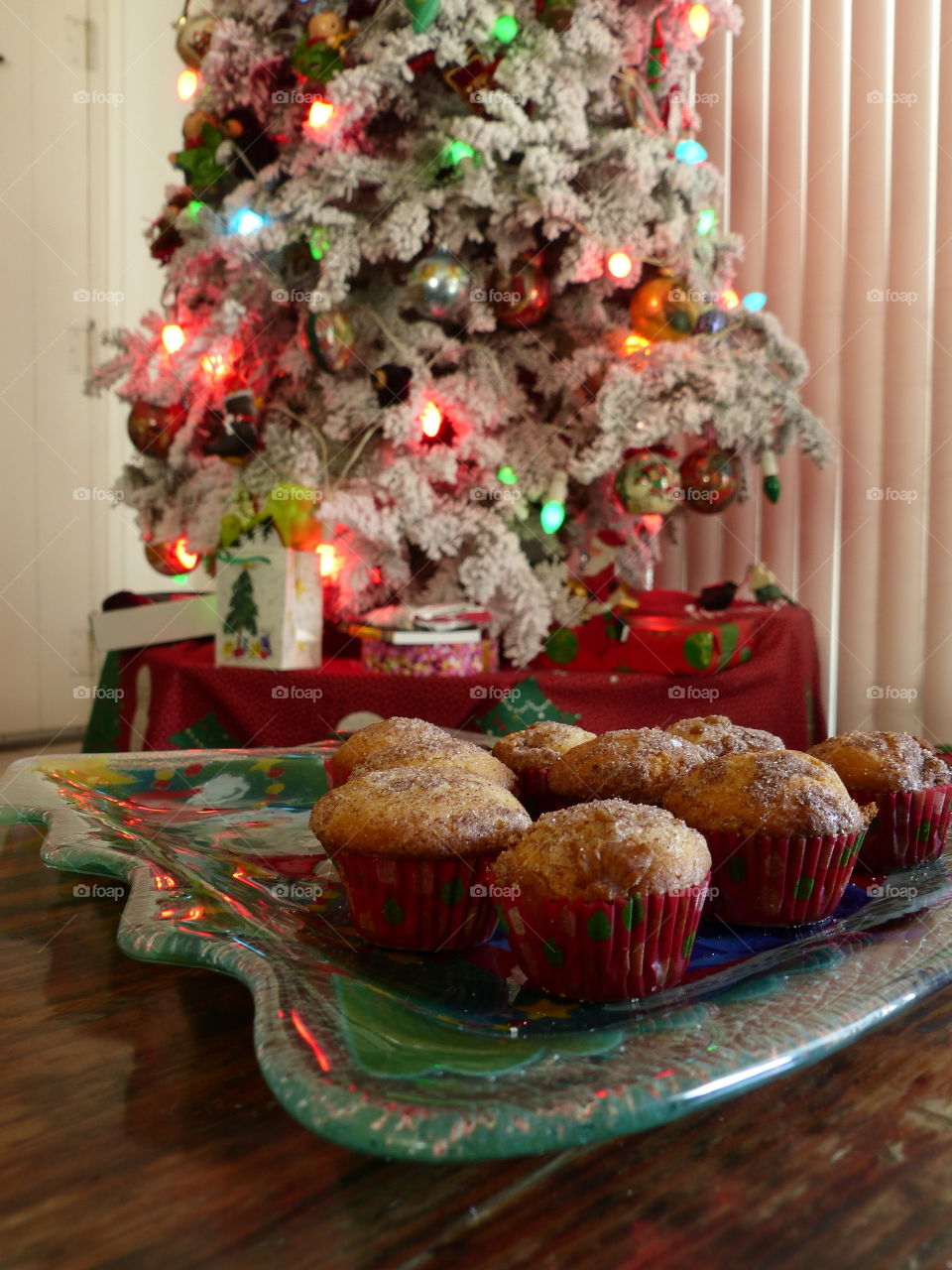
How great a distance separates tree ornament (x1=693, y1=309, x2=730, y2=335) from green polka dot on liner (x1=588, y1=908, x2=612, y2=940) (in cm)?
194

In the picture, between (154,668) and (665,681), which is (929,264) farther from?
(154,668)

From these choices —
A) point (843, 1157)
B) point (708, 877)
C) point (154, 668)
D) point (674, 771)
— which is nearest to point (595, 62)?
point (154, 668)

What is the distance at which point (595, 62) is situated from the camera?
7.18 feet

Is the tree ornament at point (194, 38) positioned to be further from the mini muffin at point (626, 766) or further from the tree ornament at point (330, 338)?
the mini muffin at point (626, 766)

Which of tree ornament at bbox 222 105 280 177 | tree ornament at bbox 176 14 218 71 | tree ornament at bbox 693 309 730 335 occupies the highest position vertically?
tree ornament at bbox 176 14 218 71

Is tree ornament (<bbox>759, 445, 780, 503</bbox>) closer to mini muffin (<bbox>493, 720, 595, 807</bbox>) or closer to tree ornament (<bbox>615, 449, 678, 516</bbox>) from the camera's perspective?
tree ornament (<bbox>615, 449, 678, 516</bbox>)

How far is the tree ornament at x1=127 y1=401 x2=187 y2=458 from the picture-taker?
246 cm

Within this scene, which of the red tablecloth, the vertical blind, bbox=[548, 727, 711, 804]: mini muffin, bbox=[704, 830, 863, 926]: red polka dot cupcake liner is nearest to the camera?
bbox=[704, 830, 863, 926]: red polka dot cupcake liner

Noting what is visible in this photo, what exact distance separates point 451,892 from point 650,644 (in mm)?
1713

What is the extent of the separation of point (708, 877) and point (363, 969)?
235 millimetres

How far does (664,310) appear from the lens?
2346 millimetres

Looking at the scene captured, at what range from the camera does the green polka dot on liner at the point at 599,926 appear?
649 millimetres

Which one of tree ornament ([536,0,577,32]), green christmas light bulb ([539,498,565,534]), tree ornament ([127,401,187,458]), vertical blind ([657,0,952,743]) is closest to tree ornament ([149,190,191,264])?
tree ornament ([127,401,187,458])

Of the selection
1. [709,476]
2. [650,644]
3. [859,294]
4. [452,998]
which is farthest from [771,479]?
[452,998]
